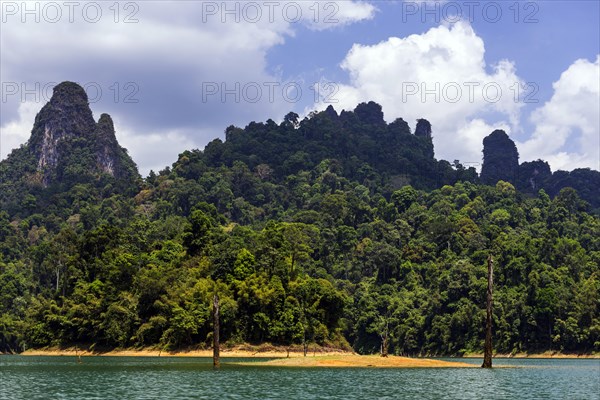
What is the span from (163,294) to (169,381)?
66.2 metres

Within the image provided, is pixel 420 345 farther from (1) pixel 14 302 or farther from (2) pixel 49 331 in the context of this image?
(1) pixel 14 302

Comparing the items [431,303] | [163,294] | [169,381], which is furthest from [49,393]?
[431,303]

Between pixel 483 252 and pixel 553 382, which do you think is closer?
pixel 553 382

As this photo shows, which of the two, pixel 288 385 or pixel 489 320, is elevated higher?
pixel 489 320

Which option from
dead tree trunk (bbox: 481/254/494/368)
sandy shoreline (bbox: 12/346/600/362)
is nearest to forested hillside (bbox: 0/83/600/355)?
sandy shoreline (bbox: 12/346/600/362)

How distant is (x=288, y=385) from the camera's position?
185 ft

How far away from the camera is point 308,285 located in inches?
5113

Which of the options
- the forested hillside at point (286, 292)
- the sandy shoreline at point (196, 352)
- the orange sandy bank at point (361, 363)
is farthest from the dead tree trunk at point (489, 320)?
the sandy shoreline at point (196, 352)

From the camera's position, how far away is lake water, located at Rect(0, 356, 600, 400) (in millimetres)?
48562

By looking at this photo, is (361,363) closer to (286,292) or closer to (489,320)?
(489,320)

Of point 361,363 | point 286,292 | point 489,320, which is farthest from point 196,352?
point 489,320

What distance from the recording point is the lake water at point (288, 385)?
1912 inches

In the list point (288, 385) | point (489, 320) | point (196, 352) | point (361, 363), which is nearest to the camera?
point (288, 385)

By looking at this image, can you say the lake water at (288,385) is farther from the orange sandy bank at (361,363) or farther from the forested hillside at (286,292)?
the forested hillside at (286,292)
